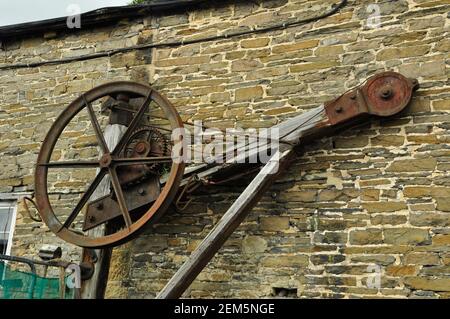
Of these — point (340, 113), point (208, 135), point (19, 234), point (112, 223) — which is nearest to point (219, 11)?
point (208, 135)

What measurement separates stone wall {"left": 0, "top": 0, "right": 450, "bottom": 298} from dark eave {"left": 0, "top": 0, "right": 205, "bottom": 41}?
13 cm

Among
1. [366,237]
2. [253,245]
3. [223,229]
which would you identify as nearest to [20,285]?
[223,229]

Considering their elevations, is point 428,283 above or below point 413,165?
below

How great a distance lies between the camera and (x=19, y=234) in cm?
598

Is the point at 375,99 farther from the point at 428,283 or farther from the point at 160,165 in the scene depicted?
the point at 160,165

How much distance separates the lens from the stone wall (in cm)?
454

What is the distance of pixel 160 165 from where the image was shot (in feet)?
16.2

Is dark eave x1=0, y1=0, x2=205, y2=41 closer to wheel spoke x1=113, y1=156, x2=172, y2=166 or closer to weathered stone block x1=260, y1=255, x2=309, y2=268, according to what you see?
wheel spoke x1=113, y1=156, x2=172, y2=166

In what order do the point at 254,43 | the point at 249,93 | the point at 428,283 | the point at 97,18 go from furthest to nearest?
the point at 97,18, the point at 254,43, the point at 249,93, the point at 428,283

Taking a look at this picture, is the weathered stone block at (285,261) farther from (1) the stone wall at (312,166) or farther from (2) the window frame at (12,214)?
(2) the window frame at (12,214)

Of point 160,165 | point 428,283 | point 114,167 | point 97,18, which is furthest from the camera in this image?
point 97,18

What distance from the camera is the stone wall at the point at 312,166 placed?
4.54 metres

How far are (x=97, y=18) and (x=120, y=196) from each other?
2.73 m

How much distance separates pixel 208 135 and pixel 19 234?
2.41m
